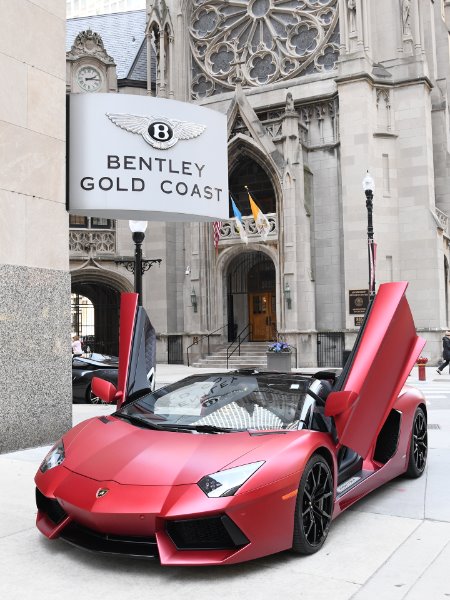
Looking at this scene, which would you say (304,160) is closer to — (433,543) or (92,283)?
(92,283)

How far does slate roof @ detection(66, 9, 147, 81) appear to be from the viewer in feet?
118

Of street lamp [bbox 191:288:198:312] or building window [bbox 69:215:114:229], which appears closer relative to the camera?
street lamp [bbox 191:288:198:312]

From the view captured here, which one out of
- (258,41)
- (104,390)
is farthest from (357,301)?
(104,390)

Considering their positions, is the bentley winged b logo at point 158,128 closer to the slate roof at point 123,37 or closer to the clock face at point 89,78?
the clock face at point 89,78

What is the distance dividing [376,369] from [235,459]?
1.67m

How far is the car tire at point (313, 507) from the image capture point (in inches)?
168

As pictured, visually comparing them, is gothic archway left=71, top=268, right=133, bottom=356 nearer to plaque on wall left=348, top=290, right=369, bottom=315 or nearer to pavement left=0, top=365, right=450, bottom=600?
plaque on wall left=348, top=290, right=369, bottom=315

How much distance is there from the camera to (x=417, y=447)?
6.77 meters

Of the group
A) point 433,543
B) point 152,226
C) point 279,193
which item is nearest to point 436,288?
point 279,193

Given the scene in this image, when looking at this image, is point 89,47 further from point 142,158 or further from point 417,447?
point 417,447

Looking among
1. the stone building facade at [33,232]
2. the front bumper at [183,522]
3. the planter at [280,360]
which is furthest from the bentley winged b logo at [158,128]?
the planter at [280,360]

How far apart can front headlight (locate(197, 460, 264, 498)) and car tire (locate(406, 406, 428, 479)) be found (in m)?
2.95

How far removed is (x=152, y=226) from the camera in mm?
31422

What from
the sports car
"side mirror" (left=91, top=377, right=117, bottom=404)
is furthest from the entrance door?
"side mirror" (left=91, top=377, right=117, bottom=404)
